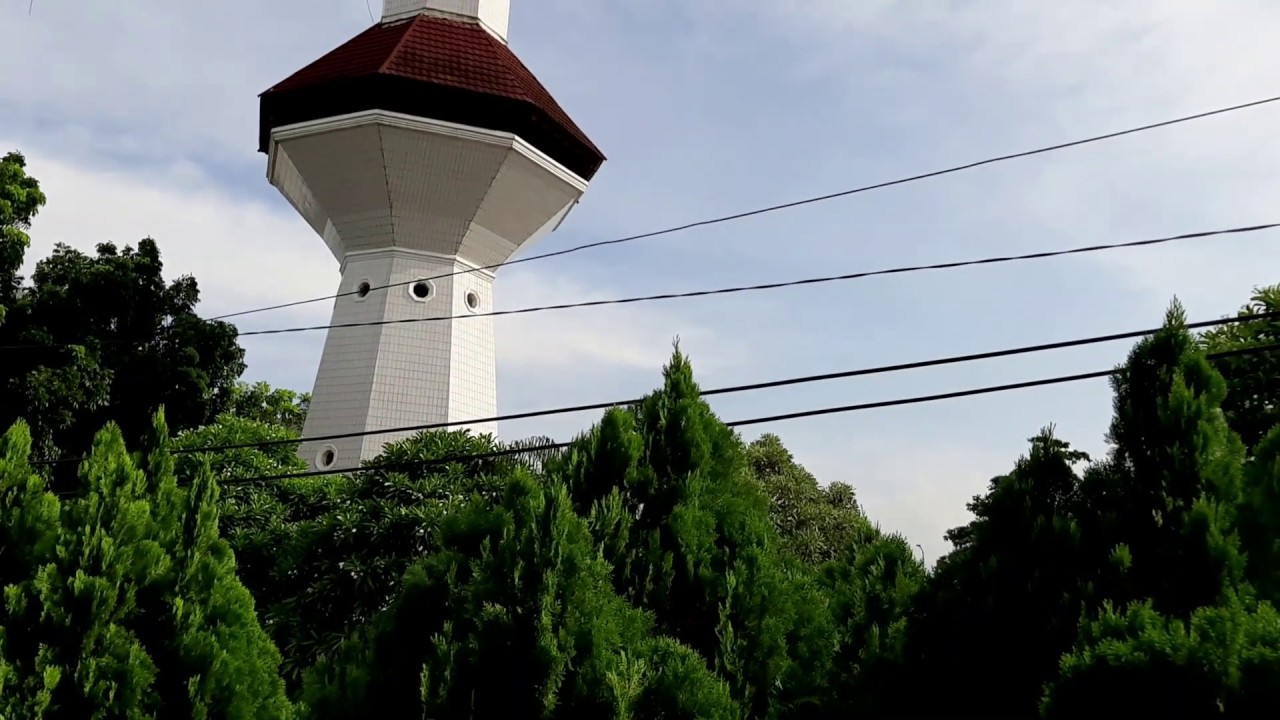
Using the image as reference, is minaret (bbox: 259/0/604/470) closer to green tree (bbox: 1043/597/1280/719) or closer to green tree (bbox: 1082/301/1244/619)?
green tree (bbox: 1082/301/1244/619)

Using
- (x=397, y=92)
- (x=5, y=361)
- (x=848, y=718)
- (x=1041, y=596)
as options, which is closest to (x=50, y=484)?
(x=5, y=361)

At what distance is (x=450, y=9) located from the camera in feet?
71.2

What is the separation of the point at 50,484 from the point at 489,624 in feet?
49.0

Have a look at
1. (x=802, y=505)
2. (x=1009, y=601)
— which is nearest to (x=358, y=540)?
(x=1009, y=601)

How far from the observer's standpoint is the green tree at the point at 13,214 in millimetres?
19188

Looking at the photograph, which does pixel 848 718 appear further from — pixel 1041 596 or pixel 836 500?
pixel 836 500

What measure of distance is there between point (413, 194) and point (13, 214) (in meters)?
7.20

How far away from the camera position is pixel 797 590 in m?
8.84

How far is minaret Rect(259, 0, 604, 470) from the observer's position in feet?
62.0

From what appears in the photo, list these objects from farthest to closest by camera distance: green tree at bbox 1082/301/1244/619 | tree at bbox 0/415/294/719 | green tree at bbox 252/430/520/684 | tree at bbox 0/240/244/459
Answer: tree at bbox 0/240/244/459, green tree at bbox 252/430/520/684, tree at bbox 0/415/294/719, green tree at bbox 1082/301/1244/619

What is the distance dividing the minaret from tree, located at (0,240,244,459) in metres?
2.93

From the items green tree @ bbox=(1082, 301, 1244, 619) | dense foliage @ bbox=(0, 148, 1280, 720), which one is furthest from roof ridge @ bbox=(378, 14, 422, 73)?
green tree @ bbox=(1082, 301, 1244, 619)

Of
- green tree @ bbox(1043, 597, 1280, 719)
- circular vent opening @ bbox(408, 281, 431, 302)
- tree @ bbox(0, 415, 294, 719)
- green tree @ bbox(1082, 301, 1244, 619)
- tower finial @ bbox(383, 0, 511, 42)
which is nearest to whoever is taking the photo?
green tree @ bbox(1043, 597, 1280, 719)

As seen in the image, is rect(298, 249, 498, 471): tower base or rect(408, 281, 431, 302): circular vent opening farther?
rect(408, 281, 431, 302): circular vent opening
